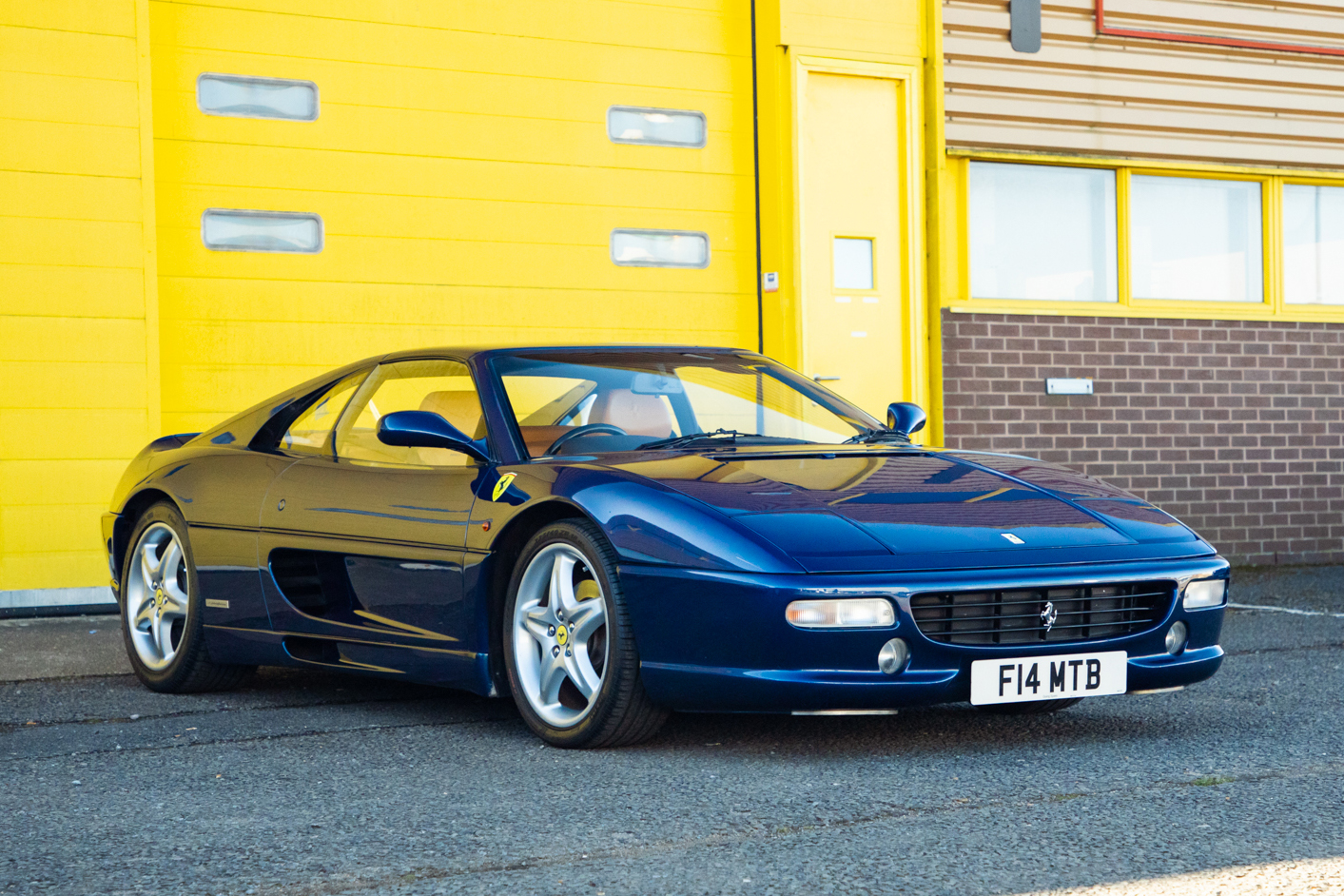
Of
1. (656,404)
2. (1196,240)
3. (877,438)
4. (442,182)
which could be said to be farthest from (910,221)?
(656,404)

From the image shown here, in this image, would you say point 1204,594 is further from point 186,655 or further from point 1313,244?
point 1313,244

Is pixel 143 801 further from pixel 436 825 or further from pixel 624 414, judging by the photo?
pixel 624 414

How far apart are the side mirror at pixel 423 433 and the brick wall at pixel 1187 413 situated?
5685mm

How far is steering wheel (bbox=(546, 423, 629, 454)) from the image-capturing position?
4773 millimetres

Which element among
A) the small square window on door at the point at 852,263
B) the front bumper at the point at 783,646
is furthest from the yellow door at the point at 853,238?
the front bumper at the point at 783,646

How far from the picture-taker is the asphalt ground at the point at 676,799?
9.90ft

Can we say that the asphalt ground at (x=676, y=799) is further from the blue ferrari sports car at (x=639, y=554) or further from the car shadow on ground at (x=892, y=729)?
the blue ferrari sports car at (x=639, y=554)

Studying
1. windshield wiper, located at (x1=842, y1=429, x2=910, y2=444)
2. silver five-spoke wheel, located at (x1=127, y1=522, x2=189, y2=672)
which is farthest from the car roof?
silver five-spoke wheel, located at (x1=127, y1=522, x2=189, y2=672)

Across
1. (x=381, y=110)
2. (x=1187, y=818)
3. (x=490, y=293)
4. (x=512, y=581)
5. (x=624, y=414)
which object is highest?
(x=381, y=110)

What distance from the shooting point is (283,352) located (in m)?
8.49

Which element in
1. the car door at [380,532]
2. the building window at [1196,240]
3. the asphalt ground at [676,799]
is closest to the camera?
the asphalt ground at [676,799]

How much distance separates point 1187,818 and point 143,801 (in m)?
2.34

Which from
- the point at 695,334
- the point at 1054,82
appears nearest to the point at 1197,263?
the point at 1054,82

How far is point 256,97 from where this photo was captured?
8477 millimetres
